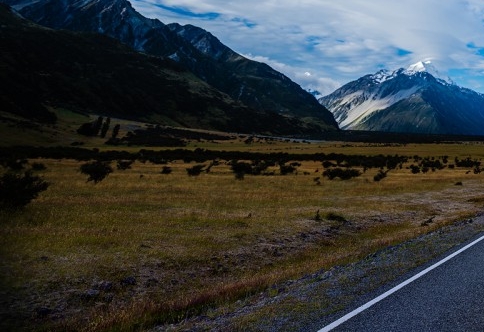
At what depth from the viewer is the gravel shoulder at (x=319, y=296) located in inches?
349

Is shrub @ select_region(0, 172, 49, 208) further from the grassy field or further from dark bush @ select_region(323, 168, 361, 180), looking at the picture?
dark bush @ select_region(323, 168, 361, 180)

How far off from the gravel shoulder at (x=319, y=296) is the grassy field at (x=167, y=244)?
91 cm

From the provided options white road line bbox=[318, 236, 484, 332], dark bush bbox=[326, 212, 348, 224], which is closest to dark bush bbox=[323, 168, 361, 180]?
dark bush bbox=[326, 212, 348, 224]

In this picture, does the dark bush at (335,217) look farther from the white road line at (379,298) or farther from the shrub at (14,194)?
the shrub at (14,194)

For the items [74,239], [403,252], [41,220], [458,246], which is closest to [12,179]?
[41,220]

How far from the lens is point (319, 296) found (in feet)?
34.8

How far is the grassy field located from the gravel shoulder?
91 centimetres

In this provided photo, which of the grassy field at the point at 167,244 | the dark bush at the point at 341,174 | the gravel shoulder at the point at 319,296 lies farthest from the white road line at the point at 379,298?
the dark bush at the point at 341,174

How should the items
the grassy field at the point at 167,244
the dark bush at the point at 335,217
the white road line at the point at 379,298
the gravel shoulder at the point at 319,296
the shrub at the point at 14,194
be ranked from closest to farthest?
the white road line at the point at 379,298 < the gravel shoulder at the point at 319,296 < the grassy field at the point at 167,244 < the shrub at the point at 14,194 < the dark bush at the point at 335,217

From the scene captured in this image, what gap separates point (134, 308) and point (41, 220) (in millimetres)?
10948

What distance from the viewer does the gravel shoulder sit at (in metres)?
8.87

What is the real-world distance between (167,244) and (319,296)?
8246 millimetres

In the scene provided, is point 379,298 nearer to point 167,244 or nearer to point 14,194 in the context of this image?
point 167,244

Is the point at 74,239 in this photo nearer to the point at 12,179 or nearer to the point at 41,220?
the point at 41,220
